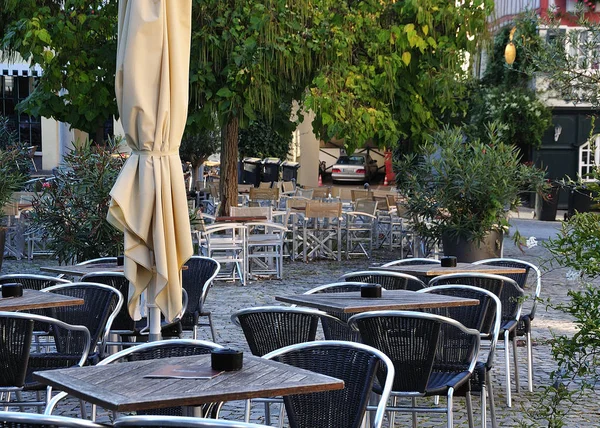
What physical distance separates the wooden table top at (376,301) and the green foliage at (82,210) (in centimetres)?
578

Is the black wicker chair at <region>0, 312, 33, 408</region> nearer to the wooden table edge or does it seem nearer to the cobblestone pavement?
the cobblestone pavement

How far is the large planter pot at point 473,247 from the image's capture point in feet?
46.0

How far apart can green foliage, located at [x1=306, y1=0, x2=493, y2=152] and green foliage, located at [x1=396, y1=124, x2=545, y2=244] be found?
1860 mm

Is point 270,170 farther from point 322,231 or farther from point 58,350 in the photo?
point 58,350

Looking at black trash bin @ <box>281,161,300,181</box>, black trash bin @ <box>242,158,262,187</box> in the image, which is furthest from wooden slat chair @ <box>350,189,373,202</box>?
black trash bin @ <box>281,161,300,181</box>

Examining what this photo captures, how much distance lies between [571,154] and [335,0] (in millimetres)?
16903

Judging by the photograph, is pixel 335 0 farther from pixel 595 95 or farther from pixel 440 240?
pixel 595 95

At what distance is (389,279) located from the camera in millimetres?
7762

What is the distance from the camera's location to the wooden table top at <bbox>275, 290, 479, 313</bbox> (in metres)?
6.18

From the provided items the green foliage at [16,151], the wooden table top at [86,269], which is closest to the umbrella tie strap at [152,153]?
the wooden table top at [86,269]

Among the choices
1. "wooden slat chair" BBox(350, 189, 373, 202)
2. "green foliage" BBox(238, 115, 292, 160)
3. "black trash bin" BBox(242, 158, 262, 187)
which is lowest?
"wooden slat chair" BBox(350, 189, 373, 202)

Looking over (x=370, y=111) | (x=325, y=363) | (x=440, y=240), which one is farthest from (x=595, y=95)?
(x=370, y=111)

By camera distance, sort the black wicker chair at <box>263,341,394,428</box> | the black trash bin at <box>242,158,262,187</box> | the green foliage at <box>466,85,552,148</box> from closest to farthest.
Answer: the black wicker chair at <box>263,341,394,428</box>
the green foliage at <box>466,85,552,148</box>
the black trash bin at <box>242,158,262,187</box>

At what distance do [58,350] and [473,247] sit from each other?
8195 mm
